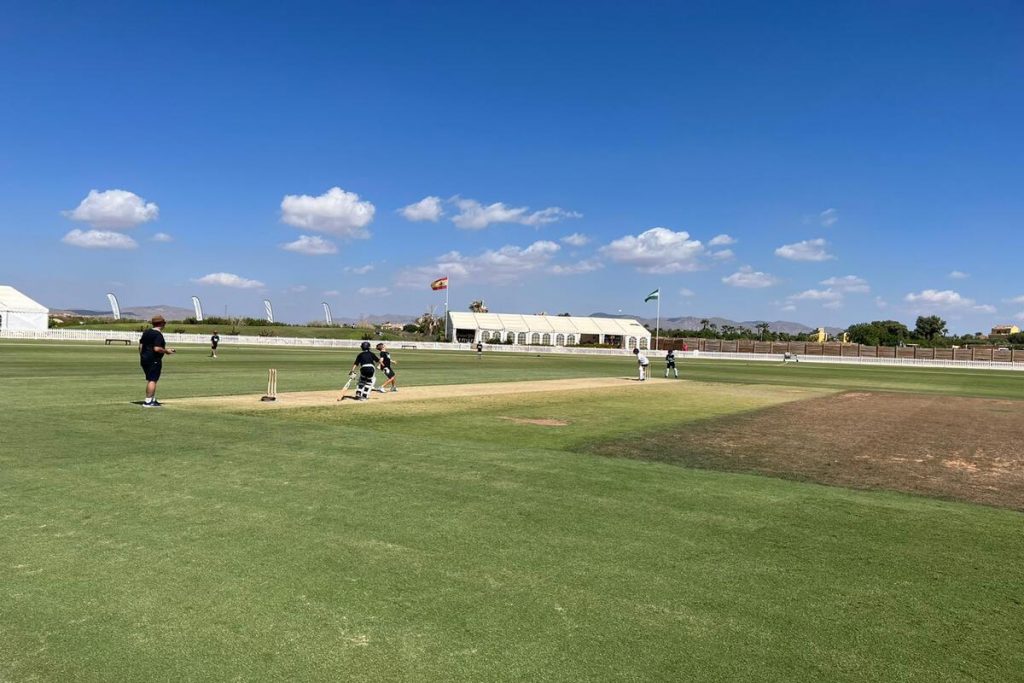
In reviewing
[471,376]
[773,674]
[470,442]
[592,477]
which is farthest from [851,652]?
[471,376]

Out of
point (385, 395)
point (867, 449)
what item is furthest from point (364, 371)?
point (867, 449)

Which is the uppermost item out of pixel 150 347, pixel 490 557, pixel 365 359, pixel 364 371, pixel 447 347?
pixel 150 347

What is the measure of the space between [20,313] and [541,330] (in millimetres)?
70049

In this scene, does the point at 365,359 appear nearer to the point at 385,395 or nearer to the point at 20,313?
the point at 385,395

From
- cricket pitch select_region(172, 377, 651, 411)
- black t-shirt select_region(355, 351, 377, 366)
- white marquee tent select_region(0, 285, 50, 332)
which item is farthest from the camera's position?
white marquee tent select_region(0, 285, 50, 332)

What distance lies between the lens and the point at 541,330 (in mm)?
107375

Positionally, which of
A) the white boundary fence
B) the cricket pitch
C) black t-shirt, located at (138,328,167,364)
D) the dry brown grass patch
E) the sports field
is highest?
black t-shirt, located at (138,328,167,364)

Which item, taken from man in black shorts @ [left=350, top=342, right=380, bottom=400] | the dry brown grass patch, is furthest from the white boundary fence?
the dry brown grass patch

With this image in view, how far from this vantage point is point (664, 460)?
10977 mm

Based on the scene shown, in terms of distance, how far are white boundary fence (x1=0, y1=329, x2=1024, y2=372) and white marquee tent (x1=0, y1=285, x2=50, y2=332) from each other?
28.8ft

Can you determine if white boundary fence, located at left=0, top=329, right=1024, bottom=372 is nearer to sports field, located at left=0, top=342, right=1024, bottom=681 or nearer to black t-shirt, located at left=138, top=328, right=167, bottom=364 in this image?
black t-shirt, located at left=138, top=328, right=167, bottom=364

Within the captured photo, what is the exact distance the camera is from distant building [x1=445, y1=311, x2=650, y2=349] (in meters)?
104

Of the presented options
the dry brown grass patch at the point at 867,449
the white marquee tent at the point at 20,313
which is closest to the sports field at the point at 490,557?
the dry brown grass patch at the point at 867,449

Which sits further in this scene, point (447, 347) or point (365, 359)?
point (447, 347)
